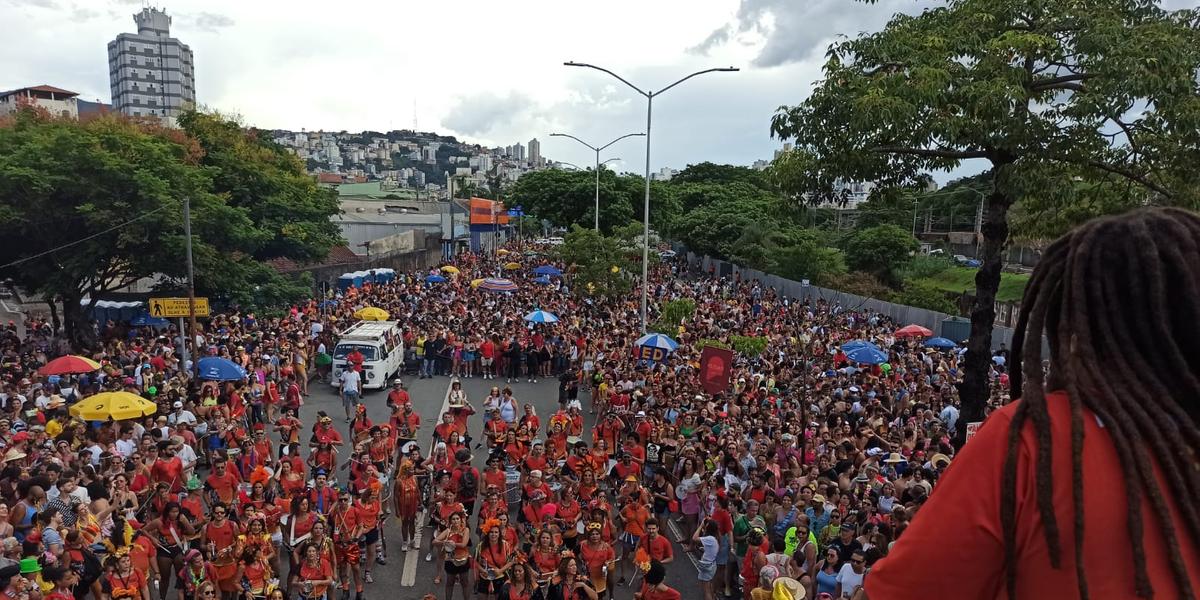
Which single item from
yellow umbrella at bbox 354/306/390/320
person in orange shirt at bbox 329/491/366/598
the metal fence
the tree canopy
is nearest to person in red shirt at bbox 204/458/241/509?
person in orange shirt at bbox 329/491/366/598

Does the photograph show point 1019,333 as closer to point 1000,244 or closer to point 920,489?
point 920,489

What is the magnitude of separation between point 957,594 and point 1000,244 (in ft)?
30.8

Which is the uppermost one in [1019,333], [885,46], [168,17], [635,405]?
[168,17]

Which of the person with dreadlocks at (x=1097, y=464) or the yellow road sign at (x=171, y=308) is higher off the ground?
the person with dreadlocks at (x=1097, y=464)

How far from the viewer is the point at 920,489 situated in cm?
832

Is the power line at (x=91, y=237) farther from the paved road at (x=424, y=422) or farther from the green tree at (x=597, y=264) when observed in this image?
the green tree at (x=597, y=264)

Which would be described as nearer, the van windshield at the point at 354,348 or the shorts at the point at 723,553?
the shorts at the point at 723,553

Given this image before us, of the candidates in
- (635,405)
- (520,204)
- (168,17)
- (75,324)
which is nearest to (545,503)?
(635,405)

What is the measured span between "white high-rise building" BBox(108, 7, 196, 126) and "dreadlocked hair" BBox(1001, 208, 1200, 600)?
156819mm

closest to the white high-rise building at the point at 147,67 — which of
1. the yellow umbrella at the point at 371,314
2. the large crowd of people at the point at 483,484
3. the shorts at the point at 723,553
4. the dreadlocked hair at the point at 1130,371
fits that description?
the yellow umbrella at the point at 371,314

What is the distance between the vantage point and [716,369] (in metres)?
15.2

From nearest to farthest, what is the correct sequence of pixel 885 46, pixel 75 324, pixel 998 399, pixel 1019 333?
pixel 1019 333 < pixel 885 46 < pixel 998 399 < pixel 75 324

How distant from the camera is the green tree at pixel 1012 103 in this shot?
26.1 feet

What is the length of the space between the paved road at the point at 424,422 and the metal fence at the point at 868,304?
37.7 ft
